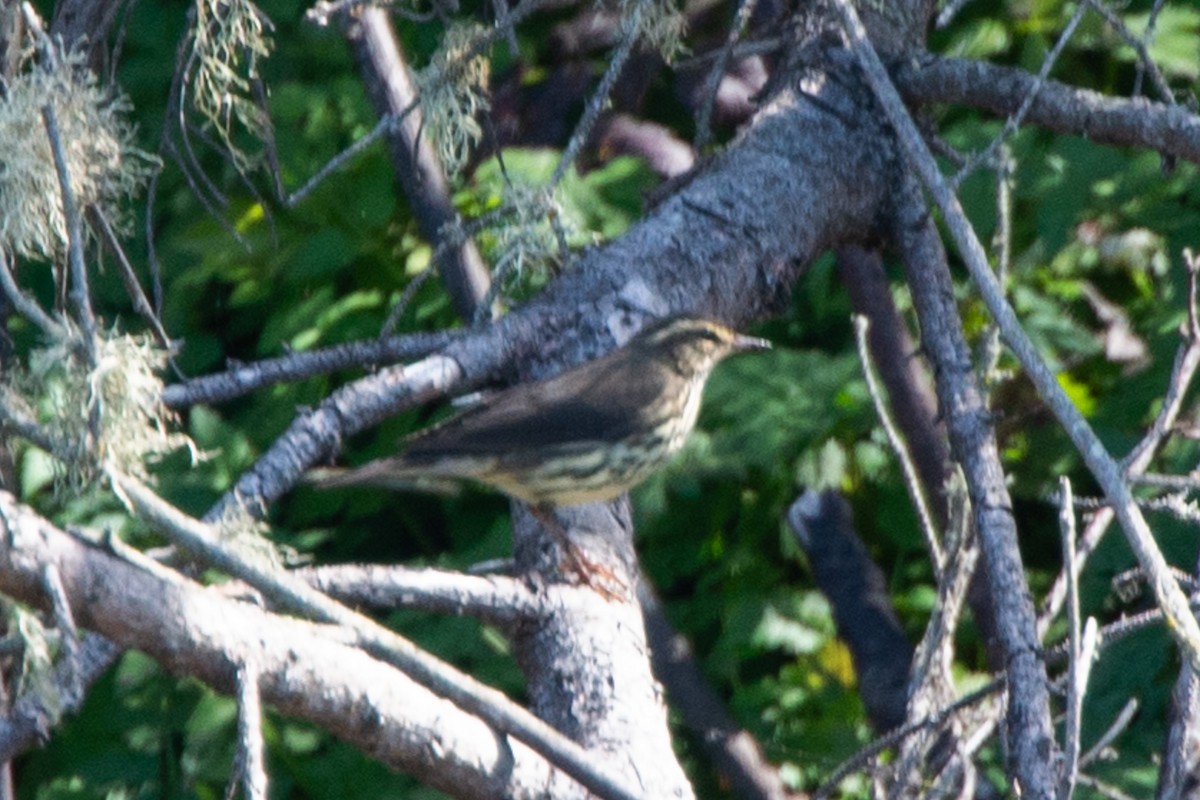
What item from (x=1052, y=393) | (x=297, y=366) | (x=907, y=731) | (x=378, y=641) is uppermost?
(x=297, y=366)

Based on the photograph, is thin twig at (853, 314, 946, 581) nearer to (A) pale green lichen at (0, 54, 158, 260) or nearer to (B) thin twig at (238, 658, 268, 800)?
(A) pale green lichen at (0, 54, 158, 260)

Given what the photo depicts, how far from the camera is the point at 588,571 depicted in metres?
2.78

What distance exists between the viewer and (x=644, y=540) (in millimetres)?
4164

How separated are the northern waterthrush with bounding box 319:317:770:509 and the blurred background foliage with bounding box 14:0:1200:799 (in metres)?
0.17

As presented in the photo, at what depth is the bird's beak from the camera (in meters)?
3.58

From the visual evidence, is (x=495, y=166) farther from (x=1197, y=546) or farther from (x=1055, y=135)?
(x=1197, y=546)

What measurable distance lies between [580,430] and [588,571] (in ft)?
2.45

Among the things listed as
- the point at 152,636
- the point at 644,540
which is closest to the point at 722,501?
the point at 644,540

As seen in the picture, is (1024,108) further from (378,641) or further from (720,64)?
(378,641)

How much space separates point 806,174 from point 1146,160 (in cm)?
86

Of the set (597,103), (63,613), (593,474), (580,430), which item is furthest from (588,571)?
(63,613)

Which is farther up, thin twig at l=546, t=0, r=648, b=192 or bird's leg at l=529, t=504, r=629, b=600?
thin twig at l=546, t=0, r=648, b=192

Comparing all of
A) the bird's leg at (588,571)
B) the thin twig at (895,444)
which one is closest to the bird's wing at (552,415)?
the bird's leg at (588,571)

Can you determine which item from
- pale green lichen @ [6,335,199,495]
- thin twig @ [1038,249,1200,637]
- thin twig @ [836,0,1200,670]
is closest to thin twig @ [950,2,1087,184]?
thin twig @ [836,0,1200,670]
